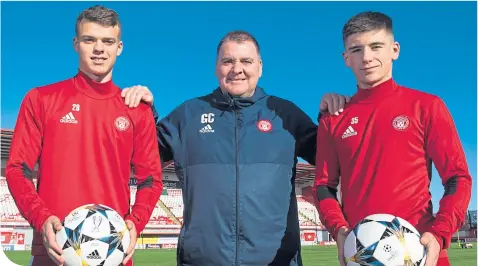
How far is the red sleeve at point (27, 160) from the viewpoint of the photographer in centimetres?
379

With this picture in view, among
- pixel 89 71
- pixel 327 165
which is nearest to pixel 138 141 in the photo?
pixel 89 71

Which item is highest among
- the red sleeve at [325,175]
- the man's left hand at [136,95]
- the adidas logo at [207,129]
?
the man's left hand at [136,95]

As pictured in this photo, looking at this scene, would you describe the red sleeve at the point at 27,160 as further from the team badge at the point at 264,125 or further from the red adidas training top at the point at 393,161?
the red adidas training top at the point at 393,161

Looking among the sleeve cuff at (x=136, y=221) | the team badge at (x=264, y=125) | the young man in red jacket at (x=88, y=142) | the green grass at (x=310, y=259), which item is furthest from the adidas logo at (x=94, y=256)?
the green grass at (x=310, y=259)

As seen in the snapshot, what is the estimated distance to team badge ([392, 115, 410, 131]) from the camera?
4023 mm

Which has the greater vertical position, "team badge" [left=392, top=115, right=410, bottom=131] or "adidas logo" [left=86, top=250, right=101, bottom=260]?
"team badge" [left=392, top=115, right=410, bottom=131]

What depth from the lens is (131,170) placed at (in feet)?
15.2

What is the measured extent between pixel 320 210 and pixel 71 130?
6.89ft

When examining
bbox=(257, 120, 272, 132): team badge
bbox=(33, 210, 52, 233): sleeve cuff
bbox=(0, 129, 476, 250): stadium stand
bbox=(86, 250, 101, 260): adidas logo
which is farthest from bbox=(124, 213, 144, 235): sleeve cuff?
bbox=(0, 129, 476, 250): stadium stand

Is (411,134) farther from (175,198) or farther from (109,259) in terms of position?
(175,198)

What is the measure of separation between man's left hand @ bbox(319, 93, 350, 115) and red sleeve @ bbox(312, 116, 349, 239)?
0.10 meters

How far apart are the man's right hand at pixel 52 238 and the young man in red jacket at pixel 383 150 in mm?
1954

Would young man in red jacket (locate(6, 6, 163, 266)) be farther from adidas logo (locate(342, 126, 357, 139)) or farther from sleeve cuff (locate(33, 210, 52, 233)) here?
adidas logo (locate(342, 126, 357, 139))

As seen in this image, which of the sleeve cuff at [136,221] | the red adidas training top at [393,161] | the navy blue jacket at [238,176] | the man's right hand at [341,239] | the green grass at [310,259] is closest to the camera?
the man's right hand at [341,239]
